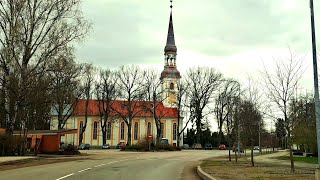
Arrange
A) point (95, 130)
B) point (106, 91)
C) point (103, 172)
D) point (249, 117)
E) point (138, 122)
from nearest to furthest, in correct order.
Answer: point (103, 172)
point (249, 117)
point (106, 91)
point (95, 130)
point (138, 122)

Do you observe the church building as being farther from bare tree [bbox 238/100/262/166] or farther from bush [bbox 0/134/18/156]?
bare tree [bbox 238/100/262/166]

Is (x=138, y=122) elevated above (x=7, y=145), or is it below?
above

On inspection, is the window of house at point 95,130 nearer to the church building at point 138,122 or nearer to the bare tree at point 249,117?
the church building at point 138,122

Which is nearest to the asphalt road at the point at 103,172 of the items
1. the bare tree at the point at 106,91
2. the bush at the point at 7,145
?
the bush at the point at 7,145

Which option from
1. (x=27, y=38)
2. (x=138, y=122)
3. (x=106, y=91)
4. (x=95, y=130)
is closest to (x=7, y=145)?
(x=27, y=38)

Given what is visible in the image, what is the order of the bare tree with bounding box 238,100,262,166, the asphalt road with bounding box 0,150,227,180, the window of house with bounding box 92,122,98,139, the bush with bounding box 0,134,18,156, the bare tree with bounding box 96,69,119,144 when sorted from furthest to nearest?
the window of house with bounding box 92,122,98,139 < the bare tree with bounding box 96,69,119,144 < the bush with bounding box 0,134,18,156 < the bare tree with bounding box 238,100,262,166 < the asphalt road with bounding box 0,150,227,180

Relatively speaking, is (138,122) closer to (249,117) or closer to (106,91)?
(106,91)

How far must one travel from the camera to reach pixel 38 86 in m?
35.5

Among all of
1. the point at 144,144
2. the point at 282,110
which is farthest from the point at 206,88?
the point at 282,110

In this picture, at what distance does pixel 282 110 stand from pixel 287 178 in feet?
11.8

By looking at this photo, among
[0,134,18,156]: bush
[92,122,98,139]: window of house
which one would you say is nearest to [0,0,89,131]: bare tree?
[0,134,18,156]: bush

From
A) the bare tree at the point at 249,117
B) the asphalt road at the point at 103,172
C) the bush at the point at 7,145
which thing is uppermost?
the bare tree at the point at 249,117

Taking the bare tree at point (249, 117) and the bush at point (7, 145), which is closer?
the bare tree at point (249, 117)

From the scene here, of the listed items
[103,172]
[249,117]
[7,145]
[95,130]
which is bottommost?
[103,172]
